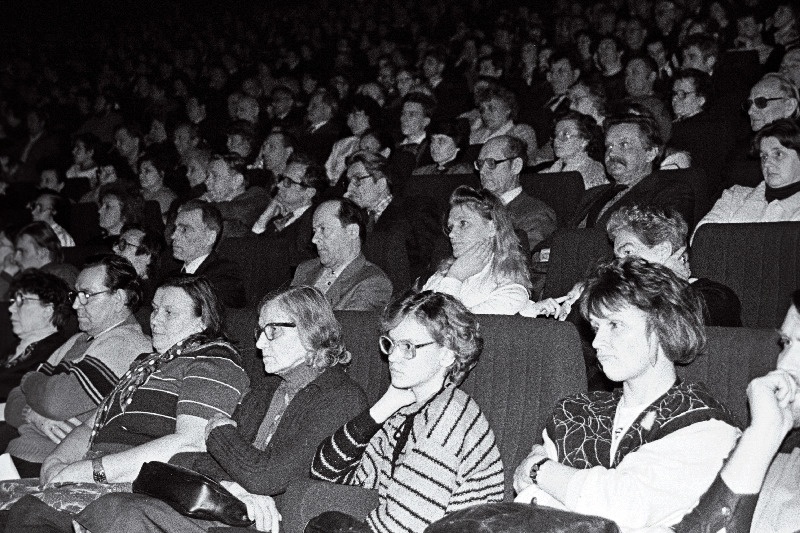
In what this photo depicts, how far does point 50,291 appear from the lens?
Answer: 3.45 meters

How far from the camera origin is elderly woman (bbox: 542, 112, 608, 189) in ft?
12.6

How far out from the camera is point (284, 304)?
2.31 meters

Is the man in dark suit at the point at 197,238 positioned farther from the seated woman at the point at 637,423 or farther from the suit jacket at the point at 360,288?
the seated woman at the point at 637,423

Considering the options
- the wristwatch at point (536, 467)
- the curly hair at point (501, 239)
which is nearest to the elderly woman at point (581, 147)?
the curly hair at point (501, 239)

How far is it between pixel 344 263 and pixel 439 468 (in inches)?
56.1

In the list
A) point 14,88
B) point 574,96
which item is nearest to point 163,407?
point 574,96

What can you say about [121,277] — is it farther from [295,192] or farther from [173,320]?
[295,192]

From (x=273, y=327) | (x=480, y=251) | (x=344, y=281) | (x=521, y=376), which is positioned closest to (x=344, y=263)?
(x=344, y=281)

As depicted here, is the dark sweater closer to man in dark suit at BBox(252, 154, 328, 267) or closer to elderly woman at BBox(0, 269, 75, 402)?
elderly woman at BBox(0, 269, 75, 402)

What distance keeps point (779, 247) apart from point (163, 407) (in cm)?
159

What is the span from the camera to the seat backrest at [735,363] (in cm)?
176

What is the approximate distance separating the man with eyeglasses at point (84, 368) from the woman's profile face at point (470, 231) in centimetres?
95

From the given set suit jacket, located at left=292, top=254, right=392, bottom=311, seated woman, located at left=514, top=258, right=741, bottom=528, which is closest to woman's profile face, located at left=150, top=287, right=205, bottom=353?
suit jacket, located at left=292, top=254, right=392, bottom=311

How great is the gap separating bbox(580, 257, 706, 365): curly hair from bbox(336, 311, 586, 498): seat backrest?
34cm
